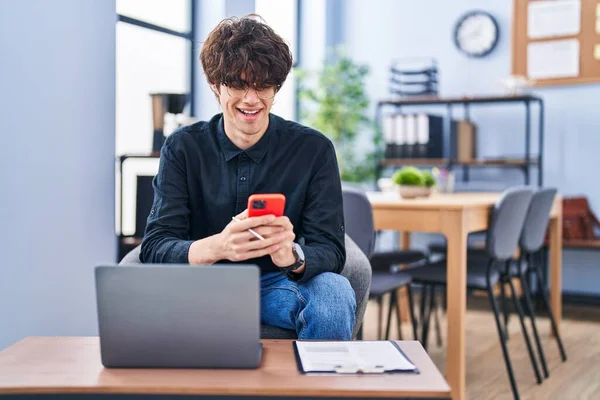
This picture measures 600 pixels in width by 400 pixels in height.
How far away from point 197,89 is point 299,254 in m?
2.86

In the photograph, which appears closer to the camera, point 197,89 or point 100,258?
point 100,258

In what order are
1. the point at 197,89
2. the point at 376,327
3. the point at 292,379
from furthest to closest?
the point at 197,89
the point at 376,327
the point at 292,379

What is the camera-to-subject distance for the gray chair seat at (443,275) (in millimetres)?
2939

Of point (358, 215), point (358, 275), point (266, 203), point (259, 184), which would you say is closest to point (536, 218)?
point (358, 215)

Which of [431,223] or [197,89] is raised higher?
[197,89]

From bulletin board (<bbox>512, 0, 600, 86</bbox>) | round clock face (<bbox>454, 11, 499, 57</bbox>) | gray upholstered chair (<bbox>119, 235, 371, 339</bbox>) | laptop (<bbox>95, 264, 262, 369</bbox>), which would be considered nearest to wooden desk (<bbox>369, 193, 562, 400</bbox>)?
gray upholstered chair (<bbox>119, 235, 371, 339</bbox>)

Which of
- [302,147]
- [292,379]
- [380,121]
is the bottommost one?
[292,379]

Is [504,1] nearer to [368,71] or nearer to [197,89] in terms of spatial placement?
[368,71]

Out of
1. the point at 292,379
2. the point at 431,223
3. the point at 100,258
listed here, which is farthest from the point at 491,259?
the point at 292,379

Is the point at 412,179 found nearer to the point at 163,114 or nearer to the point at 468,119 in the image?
the point at 163,114

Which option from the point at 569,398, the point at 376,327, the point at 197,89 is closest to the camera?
the point at 569,398

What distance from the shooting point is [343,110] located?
4.90 metres

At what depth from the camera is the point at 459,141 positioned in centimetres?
479

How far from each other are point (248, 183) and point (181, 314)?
64 centimetres
